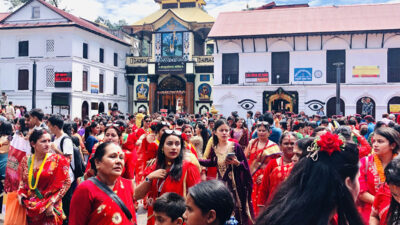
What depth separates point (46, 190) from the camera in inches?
182

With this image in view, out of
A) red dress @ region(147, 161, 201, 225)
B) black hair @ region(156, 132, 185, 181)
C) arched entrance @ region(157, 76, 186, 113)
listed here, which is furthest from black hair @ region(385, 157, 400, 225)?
arched entrance @ region(157, 76, 186, 113)

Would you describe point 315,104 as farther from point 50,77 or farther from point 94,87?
point 50,77

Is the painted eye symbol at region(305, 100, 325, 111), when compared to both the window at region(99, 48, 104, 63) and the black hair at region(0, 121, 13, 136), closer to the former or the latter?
the window at region(99, 48, 104, 63)

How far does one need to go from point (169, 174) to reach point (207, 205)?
5.87 feet

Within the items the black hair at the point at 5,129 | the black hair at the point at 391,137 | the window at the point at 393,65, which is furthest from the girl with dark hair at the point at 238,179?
the window at the point at 393,65

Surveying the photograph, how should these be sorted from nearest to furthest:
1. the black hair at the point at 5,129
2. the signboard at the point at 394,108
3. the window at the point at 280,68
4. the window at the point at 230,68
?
the black hair at the point at 5,129, the signboard at the point at 394,108, the window at the point at 280,68, the window at the point at 230,68

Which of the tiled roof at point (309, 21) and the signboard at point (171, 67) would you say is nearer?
the tiled roof at point (309, 21)

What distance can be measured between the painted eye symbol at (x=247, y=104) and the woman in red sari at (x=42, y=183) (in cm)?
2316

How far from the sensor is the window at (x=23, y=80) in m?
30.3

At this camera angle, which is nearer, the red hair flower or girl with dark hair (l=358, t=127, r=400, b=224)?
the red hair flower

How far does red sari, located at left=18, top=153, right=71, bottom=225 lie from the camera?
4.54 m

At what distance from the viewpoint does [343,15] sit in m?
27.3

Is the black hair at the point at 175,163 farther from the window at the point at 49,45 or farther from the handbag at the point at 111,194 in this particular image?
the window at the point at 49,45

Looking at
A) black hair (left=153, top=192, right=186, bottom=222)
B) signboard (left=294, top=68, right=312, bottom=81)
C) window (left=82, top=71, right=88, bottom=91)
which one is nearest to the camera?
black hair (left=153, top=192, right=186, bottom=222)
